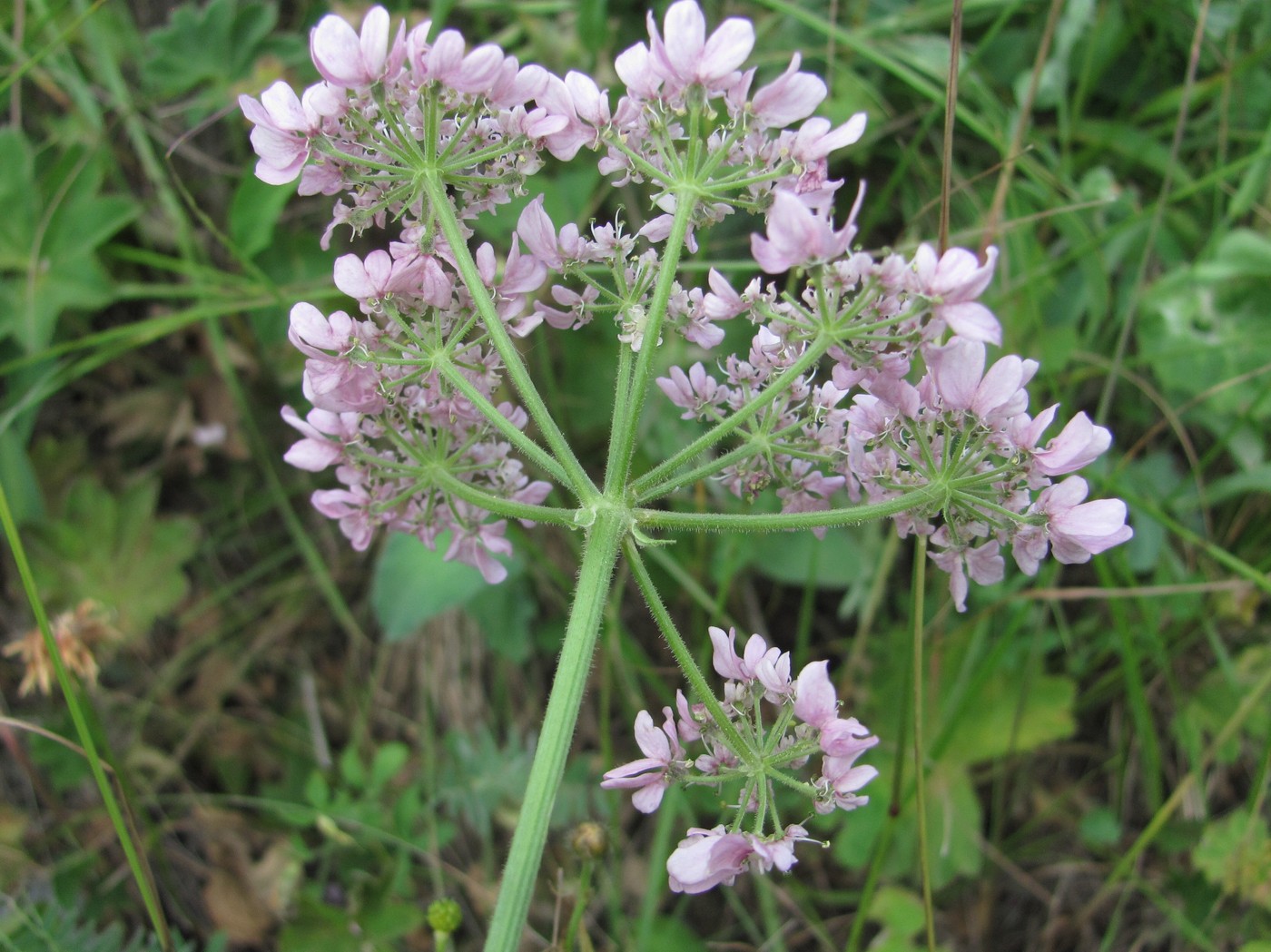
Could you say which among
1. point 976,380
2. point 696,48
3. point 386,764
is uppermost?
point 696,48

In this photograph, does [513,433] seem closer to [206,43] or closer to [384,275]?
[384,275]

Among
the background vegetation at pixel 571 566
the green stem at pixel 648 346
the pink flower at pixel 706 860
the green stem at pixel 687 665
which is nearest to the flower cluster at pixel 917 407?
the green stem at pixel 648 346

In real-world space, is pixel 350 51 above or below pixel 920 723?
above

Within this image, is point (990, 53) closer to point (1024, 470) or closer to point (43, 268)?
point (1024, 470)

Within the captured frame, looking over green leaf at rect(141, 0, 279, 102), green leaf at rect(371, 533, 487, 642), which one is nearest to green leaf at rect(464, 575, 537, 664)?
green leaf at rect(371, 533, 487, 642)

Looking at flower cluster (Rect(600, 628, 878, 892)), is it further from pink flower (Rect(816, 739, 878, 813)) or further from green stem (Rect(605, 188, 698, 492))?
green stem (Rect(605, 188, 698, 492))

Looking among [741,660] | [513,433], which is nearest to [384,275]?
[513,433]

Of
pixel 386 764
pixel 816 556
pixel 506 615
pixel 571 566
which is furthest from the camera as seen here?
pixel 571 566

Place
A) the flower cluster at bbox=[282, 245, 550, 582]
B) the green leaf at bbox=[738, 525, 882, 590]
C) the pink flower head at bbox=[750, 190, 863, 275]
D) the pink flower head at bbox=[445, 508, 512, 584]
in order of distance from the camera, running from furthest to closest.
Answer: the green leaf at bbox=[738, 525, 882, 590], the pink flower head at bbox=[445, 508, 512, 584], the flower cluster at bbox=[282, 245, 550, 582], the pink flower head at bbox=[750, 190, 863, 275]

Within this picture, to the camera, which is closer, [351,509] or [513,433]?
[513,433]
